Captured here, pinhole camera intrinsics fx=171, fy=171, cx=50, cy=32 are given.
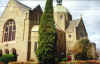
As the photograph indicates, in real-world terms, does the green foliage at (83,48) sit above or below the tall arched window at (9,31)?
below

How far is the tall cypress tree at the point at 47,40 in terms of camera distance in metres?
30.9

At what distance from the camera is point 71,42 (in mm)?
48625

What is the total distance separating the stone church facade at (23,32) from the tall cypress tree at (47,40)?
5.60m

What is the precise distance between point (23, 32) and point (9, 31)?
16.9ft

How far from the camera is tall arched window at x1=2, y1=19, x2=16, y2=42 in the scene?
41500mm

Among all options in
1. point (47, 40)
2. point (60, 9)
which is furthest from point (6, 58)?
point (60, 9)

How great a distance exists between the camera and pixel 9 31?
4209 cm

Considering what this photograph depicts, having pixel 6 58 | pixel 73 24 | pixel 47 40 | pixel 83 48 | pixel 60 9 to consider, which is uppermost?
pixel 60 9

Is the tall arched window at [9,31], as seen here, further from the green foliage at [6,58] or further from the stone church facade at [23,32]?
the green foliage at [6,58]

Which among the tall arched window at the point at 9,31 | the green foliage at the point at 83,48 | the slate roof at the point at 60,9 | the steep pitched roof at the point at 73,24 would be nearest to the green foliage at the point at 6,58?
the tall arched window at the point at 9,31

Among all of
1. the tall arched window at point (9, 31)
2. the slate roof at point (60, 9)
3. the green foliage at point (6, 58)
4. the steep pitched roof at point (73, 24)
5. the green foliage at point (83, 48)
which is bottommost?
the green foliage at point (6, 58)

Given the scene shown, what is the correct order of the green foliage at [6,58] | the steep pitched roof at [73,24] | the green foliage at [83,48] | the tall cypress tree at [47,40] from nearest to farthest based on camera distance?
the tall cypress tree at [47,40]
the green foliage at [6,58]
the green foliage at [83,48]
the steep pitched roof at [73,24]

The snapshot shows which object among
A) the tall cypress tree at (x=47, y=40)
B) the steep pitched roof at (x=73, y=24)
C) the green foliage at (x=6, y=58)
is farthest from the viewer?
the steep pitched roof at (x=73, y=24)

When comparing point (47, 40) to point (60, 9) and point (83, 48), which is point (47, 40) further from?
point (60, 9)
